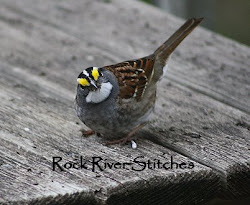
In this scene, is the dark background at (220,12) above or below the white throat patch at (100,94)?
above

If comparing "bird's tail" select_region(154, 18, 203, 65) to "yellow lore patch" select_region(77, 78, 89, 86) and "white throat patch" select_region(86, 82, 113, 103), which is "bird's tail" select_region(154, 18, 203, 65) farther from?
"yellow lore patch" select_region(77, 78, 89, 86)

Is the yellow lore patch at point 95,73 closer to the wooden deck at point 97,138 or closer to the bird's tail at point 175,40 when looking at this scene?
the wooden deck at point 97,138

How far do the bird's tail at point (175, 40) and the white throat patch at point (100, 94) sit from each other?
62 cm

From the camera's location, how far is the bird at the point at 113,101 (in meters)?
3.32

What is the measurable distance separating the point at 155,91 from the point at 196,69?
507 millimetres

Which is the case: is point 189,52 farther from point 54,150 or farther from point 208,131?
point 54,150

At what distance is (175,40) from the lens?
3.96 meters

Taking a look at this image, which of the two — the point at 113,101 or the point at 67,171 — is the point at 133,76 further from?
the point at 67,171

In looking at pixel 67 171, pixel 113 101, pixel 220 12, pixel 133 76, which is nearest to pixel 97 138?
pixel 113 101

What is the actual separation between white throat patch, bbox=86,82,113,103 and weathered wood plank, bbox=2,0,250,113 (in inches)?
24.5

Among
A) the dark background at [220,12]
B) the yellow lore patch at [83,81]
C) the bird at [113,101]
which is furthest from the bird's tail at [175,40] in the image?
the dark background at [220,12]

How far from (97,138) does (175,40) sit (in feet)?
3.31

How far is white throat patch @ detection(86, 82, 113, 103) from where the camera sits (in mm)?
3365

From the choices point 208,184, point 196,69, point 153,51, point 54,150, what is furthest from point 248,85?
point 54,150
